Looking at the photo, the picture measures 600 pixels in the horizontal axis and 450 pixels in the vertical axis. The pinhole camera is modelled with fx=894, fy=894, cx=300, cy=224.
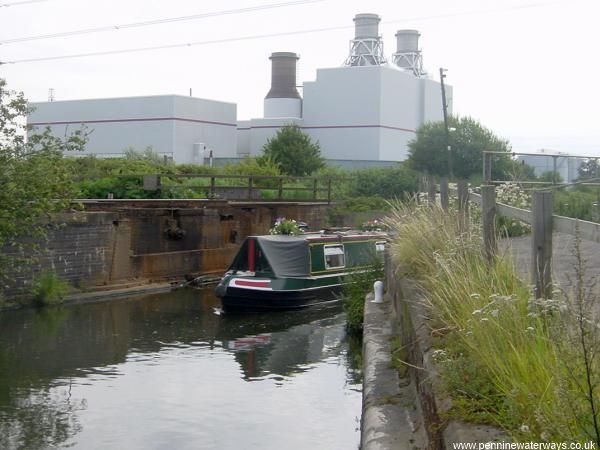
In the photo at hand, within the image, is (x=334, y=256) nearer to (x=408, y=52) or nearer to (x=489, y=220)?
(x=489, y=220)

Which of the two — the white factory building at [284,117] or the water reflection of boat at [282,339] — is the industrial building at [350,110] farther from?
the water reflection of boat at [282,339]

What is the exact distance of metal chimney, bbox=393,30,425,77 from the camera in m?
67.9

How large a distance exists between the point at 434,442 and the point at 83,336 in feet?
41.0

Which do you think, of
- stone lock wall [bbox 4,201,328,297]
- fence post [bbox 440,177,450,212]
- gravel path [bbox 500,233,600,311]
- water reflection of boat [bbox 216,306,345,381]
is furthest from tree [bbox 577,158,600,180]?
stone lock wall [bbox 4,201,328,297]

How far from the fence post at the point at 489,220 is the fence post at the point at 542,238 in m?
1.25

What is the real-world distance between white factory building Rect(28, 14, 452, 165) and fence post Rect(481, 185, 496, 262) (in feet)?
159

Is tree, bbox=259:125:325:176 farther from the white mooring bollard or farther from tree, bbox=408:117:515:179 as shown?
the white mooring bollard

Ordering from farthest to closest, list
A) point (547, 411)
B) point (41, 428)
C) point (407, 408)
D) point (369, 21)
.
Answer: point (369, 21) → point (41, 428) → point (407, 408) → point (547, 411)

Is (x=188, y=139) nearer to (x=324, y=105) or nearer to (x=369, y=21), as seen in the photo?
(x=324, y=105)

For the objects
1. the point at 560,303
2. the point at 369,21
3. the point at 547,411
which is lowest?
the point at 547,411

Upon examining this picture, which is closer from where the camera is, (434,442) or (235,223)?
(434,442)

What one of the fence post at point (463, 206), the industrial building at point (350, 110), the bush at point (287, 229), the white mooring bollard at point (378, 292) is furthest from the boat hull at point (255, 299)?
the industrial building at point (350, 110)

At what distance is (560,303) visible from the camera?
4.79 meters

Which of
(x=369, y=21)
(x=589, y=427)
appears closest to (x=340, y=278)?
(x=589, y=427)
